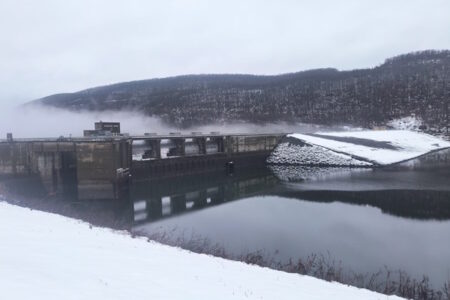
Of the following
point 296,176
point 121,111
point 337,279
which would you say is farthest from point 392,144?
point 121,111

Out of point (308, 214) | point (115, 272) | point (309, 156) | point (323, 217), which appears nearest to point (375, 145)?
point (309, 156)

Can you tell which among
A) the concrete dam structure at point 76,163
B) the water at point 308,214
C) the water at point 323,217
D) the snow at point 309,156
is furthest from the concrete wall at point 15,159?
the snow at point 309,156

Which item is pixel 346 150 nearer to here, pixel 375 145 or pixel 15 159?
pixel 375 145

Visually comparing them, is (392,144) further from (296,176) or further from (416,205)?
(416,205)

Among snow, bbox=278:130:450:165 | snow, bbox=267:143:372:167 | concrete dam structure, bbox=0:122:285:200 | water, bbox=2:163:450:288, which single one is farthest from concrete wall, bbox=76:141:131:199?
snow, bbox=278:130:450:165

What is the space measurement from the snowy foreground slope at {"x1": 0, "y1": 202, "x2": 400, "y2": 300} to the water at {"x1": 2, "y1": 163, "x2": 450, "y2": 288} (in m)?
4.66

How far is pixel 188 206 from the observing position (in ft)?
93.5

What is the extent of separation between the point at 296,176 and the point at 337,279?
32283 mm

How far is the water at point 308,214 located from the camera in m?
15.1

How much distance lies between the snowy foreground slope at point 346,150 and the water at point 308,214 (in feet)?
26.5

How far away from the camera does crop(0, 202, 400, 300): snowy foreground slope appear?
18.3ft

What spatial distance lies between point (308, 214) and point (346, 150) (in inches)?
1285

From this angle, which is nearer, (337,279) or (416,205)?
(337,279)

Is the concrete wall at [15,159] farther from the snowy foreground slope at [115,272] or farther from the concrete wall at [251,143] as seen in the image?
the concrete wall at [251,143]
